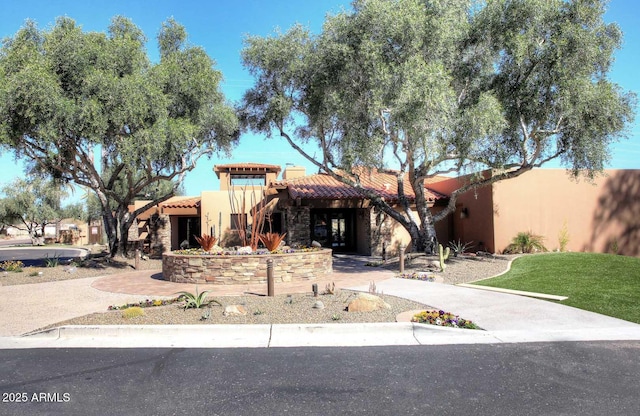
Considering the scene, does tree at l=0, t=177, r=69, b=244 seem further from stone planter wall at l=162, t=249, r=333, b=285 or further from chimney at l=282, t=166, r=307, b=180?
stone planter wall at l=162, t=249, r=333, b=285

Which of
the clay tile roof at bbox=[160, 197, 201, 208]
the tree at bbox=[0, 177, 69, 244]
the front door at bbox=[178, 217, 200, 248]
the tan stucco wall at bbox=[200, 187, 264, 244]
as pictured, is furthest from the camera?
the tree at bbox=[0, 177, 69, 244]

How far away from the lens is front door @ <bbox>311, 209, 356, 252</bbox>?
23.8 meters

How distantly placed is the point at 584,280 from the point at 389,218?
435 inches

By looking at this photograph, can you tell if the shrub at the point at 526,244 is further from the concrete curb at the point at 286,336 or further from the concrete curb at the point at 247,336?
the concrete curb at the point at 247,336

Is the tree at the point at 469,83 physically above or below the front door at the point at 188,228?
above

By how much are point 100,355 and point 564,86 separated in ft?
43.5

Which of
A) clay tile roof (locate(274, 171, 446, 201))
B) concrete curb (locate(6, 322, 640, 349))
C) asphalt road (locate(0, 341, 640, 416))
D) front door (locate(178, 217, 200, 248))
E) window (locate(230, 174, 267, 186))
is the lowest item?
asphalt road (locate(0, 341, 640, 416))

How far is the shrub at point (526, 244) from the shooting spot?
1777 cm

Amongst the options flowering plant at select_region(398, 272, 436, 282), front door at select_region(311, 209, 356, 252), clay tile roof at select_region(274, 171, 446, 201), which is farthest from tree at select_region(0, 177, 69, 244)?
flowering plant at select_region(398, 272, 436, 282)

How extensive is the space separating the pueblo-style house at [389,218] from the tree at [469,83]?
11.2 ft

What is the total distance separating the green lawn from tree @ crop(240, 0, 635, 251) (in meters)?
2.91

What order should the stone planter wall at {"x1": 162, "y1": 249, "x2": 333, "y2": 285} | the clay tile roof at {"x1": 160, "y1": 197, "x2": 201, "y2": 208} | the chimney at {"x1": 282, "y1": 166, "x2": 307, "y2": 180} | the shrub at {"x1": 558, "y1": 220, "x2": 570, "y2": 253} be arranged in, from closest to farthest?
the stone planter wall at {"x1": 162, "y1": 249, "x2": 333, "y2": 285} < the shrub at {"x1": 558, "y1": 220, "x2": 570, "y2": 253} < the clay tile roof at {"x1": 160, "y1": 197, "x2": 201, "y2": 208} < the chimney at {"x1": 282, "y1": 166, "x2": 307, "y2": 180}

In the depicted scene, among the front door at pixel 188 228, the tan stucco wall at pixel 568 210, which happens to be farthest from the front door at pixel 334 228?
the tan stucco wall at pixel 568 210

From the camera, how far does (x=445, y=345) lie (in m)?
6.65
